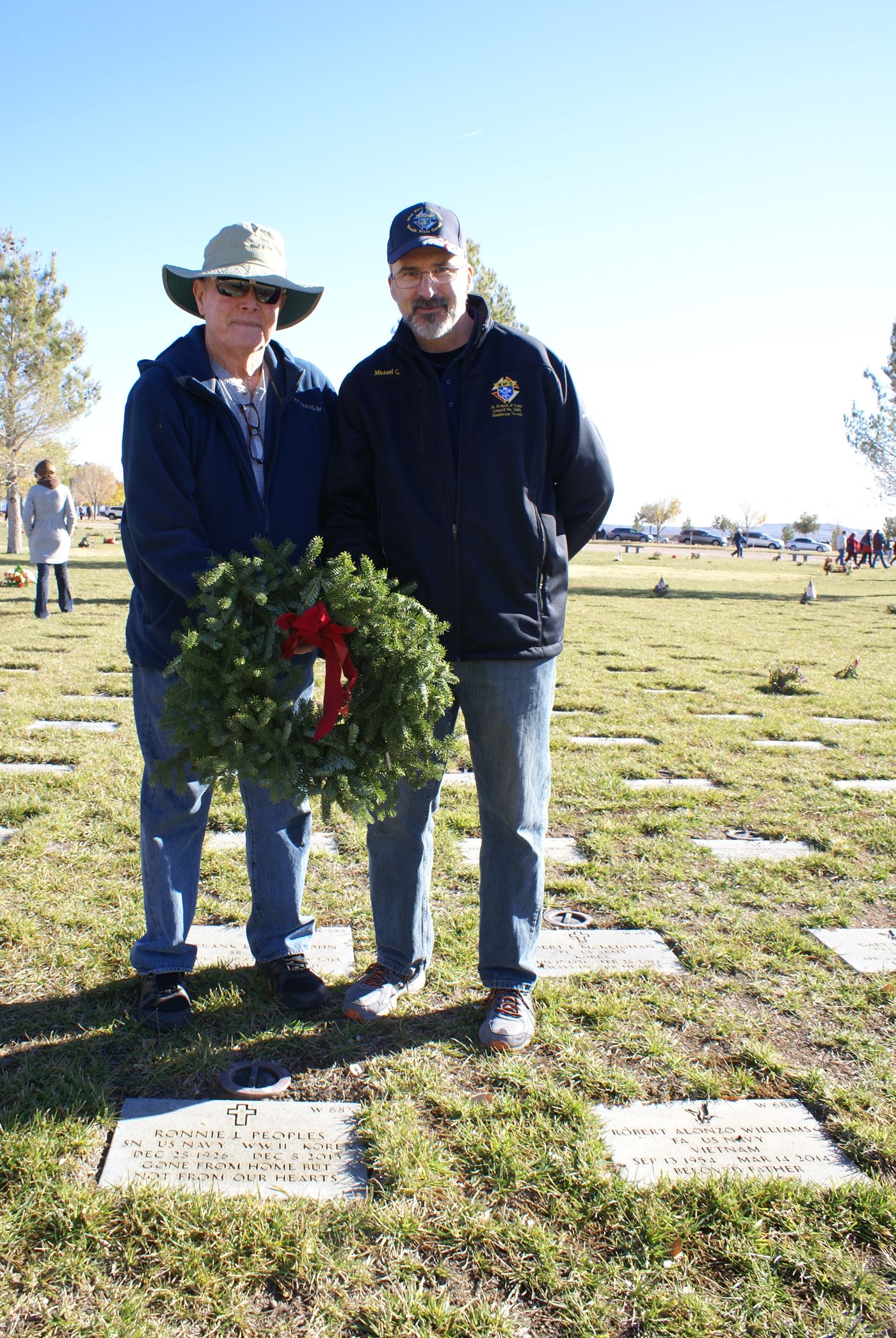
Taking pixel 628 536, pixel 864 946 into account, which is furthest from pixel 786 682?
pixel 628 536

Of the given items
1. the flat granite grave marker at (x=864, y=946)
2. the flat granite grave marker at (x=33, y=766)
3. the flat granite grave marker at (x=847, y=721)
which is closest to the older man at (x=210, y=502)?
the flat granite grave marker at (x=864, y=946)

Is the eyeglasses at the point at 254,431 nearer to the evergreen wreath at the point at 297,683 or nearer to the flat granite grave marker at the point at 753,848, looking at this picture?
the evergreen wreath at the point at 297,683

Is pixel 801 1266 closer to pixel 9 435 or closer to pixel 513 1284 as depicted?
pixel 513 1284

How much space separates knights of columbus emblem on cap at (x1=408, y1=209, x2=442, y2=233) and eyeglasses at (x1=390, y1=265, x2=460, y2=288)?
0.37ft

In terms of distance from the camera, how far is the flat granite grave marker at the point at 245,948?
3.52 m

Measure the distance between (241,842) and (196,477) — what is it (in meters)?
2.17

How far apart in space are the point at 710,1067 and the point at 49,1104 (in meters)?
1.95

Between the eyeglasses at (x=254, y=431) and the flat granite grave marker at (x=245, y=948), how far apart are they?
1792mm

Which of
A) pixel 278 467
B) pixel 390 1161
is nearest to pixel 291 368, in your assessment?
pixel 278 467

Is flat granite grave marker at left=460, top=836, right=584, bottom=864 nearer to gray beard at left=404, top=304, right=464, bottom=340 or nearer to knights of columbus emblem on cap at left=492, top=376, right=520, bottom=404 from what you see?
knights of columbus emblem on cap at left=492, top=376, right=520, bottom=404

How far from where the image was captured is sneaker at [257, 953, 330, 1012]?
126 inches

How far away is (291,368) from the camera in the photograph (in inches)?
129

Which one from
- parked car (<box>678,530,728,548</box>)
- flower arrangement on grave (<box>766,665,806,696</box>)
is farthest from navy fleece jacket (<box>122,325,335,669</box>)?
parked car (<box>678,530,728,548</box>)

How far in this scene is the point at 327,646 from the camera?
9.20ft
